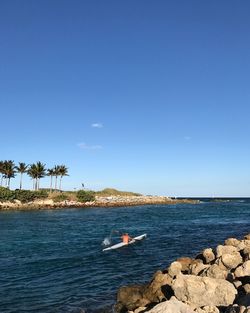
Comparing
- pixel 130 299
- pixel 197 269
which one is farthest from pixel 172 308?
pixel 197 269

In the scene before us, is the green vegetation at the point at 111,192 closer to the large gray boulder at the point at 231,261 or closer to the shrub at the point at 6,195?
the shrub at the point at 6,195

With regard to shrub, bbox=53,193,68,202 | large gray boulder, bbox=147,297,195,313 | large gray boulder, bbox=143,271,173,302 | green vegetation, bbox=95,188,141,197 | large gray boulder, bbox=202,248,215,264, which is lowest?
large gray boulder, bbox=143,271,173,302

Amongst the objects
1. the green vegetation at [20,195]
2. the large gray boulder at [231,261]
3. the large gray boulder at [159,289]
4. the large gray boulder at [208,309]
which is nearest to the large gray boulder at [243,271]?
the large gray boulder at [231,261]

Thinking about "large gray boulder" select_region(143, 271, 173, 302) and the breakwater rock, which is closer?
the breakwater rock

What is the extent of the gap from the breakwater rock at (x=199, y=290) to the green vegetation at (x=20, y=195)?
92860mm

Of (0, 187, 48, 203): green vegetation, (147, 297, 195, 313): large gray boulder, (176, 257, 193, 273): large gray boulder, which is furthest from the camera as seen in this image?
(0, 187, 48, 203): green vegetation

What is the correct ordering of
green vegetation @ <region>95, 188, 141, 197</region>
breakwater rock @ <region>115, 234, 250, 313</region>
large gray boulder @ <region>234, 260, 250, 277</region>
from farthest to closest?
green vegetation @ <region>95, 188, 141, 197</region> → large gray boulder @ <region>234, 260, 250, 277</region> → breakwater rock @ <region>115, 234, 250, 313</region>

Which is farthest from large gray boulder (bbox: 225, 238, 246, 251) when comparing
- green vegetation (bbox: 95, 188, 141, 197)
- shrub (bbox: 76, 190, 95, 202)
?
green vegetation (bbox: 95, 188, 141, 197)

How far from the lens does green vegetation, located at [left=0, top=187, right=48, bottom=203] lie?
362 ft

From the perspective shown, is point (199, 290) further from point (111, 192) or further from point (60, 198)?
point (111, 192)

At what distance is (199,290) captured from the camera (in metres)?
16.7

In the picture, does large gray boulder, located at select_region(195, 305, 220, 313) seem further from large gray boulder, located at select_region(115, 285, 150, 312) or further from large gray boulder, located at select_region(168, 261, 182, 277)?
large gray boulder, located at select_region(168, 261, 182, 277)

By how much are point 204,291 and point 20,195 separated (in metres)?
104

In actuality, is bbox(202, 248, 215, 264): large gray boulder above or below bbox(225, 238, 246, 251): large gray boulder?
below
